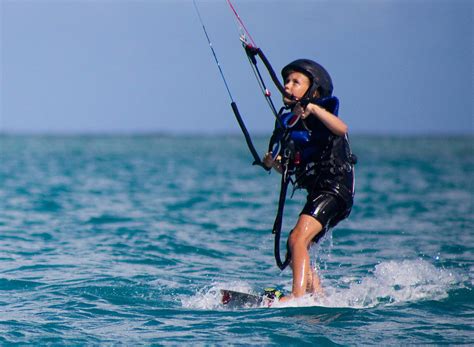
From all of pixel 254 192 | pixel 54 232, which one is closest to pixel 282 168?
pixel 54 232

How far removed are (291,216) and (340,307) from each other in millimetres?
9071

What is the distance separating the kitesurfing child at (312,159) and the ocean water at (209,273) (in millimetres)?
473

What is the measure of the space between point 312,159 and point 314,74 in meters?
0.81

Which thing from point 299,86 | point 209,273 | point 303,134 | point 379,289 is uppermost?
point 299,86

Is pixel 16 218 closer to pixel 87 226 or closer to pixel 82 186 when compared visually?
pixel 87 226

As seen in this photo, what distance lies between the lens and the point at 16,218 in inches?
562

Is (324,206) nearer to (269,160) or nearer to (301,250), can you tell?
(301,250)

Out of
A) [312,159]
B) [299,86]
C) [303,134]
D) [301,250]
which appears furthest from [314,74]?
[301,250]

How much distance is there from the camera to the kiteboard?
24.7 ft

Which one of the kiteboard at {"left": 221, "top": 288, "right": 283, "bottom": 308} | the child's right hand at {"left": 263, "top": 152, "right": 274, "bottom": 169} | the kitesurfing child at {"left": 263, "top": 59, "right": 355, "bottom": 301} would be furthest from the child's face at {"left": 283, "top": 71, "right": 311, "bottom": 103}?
the kiteboard at {"left": 221, "top": 288, "right": 283, "bottom": 308}

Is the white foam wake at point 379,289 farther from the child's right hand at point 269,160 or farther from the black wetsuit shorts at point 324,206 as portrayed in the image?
the child's right hand at point 269,160

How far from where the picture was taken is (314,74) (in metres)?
7.26

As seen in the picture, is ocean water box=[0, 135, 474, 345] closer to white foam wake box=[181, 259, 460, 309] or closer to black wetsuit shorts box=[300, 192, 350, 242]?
white foam wake box=[181, 259, 460, 309]

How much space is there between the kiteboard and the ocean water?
100 millimetres
